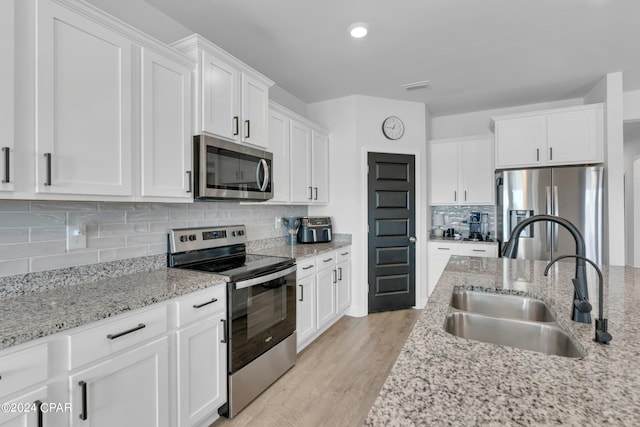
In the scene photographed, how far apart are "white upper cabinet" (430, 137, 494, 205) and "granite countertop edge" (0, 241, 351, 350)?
3.42 m

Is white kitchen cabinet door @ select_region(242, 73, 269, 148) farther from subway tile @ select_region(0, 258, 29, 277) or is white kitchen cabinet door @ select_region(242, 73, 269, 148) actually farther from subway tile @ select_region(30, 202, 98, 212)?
subway tile @ select_region(0, 258, 29, 277)

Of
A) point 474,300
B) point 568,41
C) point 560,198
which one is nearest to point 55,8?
point 474,300

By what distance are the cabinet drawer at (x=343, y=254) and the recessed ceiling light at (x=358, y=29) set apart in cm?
206

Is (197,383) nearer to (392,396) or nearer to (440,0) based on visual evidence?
(392,396)

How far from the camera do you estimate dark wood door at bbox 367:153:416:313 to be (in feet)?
12.5

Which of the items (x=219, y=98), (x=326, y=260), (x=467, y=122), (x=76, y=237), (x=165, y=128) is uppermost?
(x=467, y=122)

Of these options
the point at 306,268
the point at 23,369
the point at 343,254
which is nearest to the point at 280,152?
the point at 306,268

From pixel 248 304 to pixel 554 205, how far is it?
3.34 m

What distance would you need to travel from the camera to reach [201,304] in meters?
1.67

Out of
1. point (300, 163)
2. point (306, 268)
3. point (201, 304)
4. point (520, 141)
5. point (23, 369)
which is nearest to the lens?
point (23, 369)

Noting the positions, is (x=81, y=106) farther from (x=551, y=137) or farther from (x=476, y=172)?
(x=551, y=137)

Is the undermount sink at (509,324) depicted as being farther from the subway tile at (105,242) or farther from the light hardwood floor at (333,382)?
the subway tile at (105,242)

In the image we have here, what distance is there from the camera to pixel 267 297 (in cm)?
216

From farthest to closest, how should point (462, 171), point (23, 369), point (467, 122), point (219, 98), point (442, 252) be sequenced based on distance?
point (467, 122) < point (462, 171) < point (442, 252) < point (219, 98) < point (23, 369)
